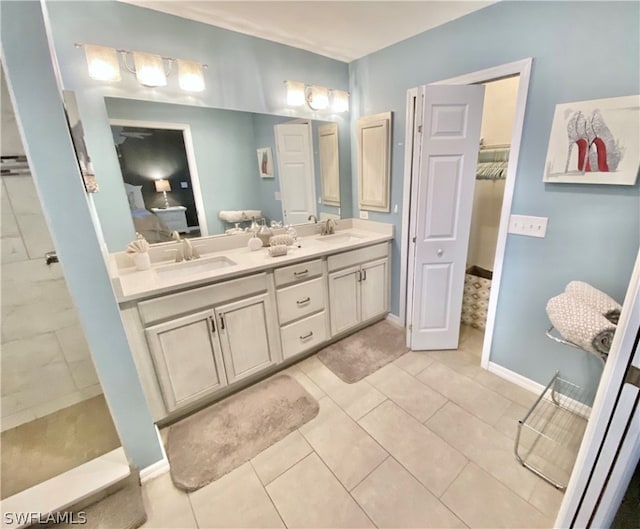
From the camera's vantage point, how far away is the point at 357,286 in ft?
8.25

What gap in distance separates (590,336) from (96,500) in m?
2.29

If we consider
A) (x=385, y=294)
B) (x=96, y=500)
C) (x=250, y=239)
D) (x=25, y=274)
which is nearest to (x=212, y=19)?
(x=250, y=239)

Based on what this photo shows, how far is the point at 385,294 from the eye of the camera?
2789 millimetres

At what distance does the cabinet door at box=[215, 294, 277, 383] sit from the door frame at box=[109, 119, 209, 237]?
71 cm

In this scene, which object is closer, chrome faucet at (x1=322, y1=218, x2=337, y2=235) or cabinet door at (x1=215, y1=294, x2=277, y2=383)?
cabinet door at (x1=215, y1=294, x2=277, y2=383)

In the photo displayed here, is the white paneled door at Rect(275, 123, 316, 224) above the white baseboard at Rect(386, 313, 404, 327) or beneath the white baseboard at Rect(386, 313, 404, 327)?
above

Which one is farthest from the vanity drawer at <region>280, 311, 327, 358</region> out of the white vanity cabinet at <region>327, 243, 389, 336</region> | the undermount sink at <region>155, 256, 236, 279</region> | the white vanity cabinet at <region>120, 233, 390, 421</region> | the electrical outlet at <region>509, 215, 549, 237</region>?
the electrical outlet at <region>509, 215, 549, 237</region>

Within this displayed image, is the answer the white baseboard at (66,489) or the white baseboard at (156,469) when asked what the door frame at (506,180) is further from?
the white baseboard at (66,489)

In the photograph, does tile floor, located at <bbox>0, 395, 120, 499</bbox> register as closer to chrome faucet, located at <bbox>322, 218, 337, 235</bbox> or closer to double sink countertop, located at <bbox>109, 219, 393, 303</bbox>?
double sink countertop, located at <bbox>109, 219, 393, 303</bbox>

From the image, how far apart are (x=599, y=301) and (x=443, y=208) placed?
3.45 feet

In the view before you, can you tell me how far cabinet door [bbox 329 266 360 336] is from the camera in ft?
7.73

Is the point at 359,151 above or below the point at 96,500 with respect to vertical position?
above

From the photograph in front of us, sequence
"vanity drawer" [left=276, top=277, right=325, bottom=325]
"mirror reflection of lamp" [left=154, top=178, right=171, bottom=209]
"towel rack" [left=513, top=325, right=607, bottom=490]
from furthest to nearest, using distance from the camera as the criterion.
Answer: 1. "vanity drawer" [left=276, top=277, right=325, bottom=325]
2. "mirror reflection of lamp" [left=154, top=178, right=171, bottom=209]
3. "towel rack" [left=513, top=325, right=607, bottom=490]

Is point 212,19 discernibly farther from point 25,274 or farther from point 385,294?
point 385,294
